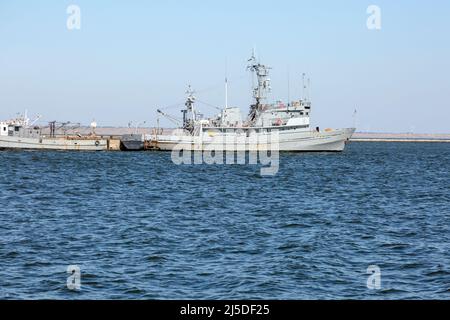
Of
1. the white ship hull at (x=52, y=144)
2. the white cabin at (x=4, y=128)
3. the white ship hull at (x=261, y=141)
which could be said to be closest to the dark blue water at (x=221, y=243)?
the white ship hull at (x=52, y=144)

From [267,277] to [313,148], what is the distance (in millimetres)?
87983

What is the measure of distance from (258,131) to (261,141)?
182cm

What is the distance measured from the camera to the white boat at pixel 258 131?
327ft

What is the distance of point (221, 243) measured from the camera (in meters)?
21.7

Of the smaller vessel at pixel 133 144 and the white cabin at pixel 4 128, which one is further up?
the white cabin at pixel 4 128

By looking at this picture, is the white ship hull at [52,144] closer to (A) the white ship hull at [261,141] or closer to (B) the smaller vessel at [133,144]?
(B) the smaller vessel at [133,144]

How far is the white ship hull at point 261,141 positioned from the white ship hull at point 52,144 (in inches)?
466

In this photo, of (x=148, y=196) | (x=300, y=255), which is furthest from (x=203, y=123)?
(x=300, y=255)

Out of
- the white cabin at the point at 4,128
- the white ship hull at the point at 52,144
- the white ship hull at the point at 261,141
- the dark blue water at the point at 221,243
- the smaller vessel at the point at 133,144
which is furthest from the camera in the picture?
the smaller vessel at the point at 133,144

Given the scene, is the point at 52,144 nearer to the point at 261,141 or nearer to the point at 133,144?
the point at 133,144

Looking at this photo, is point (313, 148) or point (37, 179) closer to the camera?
point (37, 179)

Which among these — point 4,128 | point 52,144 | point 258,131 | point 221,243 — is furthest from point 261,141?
point 221,243
